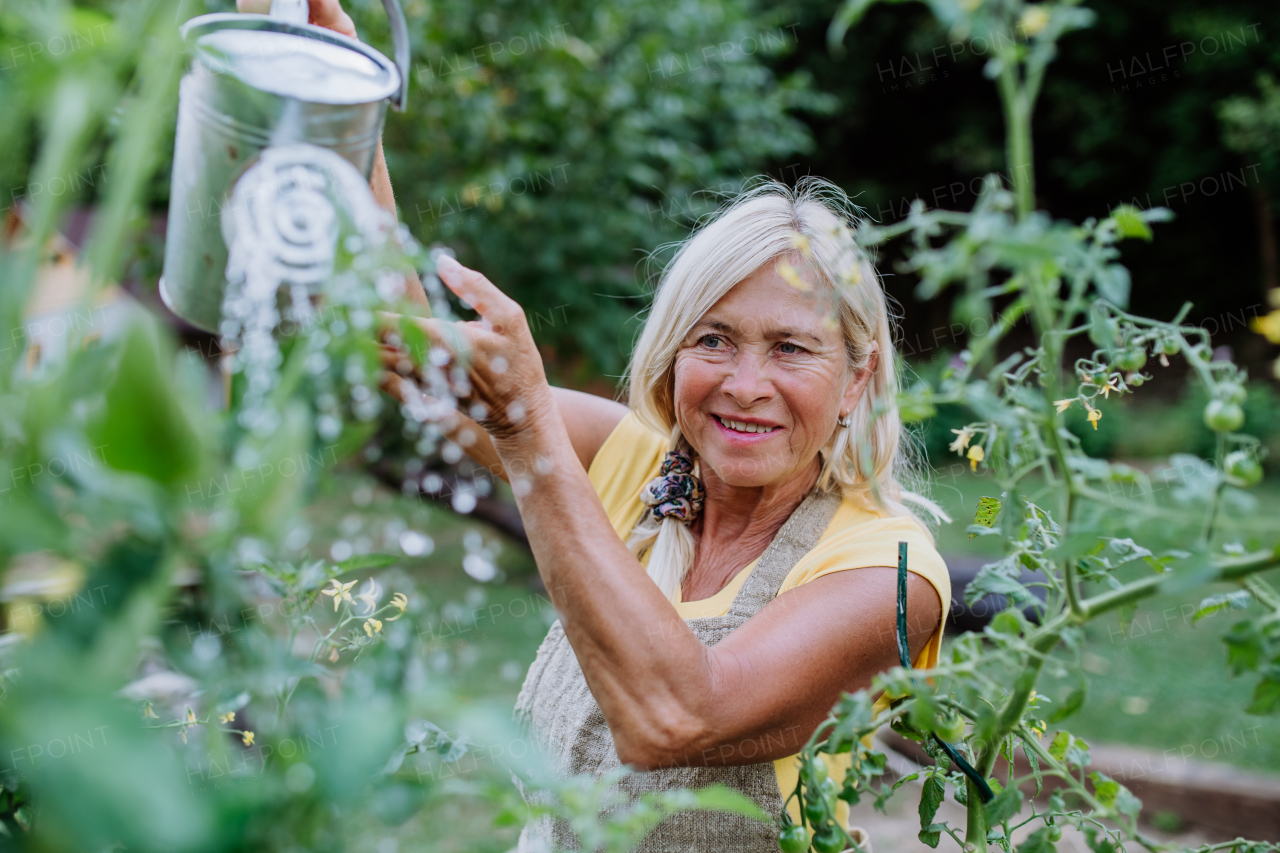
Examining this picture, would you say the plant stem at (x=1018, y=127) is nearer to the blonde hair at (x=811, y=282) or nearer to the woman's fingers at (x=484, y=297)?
the woman's fingers at (x=484, y=297)

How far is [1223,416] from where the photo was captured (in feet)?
2.30

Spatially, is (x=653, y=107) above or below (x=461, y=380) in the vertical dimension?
below

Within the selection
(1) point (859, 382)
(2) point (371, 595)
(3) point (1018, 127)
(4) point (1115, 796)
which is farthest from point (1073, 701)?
(1) point (859, 382)

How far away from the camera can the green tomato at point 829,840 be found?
2.83ft

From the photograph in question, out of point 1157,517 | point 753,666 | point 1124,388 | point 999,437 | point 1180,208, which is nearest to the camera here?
point 1157,517

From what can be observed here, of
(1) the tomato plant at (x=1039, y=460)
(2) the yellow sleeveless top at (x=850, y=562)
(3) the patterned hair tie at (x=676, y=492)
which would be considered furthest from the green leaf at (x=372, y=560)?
(3) the patterned hair tie at (x=676, y=492)

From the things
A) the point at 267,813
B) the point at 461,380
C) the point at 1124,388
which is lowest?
the point at 461,380

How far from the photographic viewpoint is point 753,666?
4.41 ft

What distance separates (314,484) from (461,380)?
32.4 inches

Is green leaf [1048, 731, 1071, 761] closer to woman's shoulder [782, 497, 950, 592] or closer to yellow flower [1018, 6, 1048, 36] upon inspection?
woman's shoulder [782, 497, 950, 592]

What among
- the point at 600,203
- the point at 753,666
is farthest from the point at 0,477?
the point at 600,203

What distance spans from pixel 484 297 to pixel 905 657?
2.40ft

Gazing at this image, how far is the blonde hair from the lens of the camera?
66.0 inches

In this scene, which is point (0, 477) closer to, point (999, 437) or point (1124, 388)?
point (999, 437)
